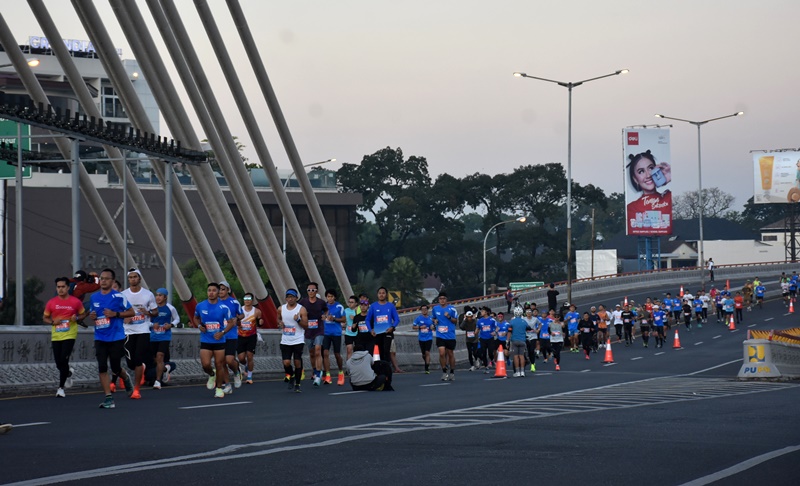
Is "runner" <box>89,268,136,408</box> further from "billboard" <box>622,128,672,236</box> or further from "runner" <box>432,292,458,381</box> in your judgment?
"billboard" <box>622,128,672,236</box>

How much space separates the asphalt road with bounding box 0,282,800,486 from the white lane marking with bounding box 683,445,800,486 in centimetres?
1

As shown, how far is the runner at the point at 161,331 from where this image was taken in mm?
19750

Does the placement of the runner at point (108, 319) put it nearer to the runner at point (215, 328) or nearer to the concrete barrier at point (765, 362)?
the runner at point (215, 328)

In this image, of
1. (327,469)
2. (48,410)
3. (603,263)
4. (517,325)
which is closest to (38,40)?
(603,263)

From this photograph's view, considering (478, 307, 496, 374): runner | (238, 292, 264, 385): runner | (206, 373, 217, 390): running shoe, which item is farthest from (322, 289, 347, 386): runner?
(478, 307, 496, 374): runner

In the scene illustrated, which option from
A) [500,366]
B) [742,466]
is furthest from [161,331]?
[742,466]

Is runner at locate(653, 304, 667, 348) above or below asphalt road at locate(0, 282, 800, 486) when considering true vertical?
below

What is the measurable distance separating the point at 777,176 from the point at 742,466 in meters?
104

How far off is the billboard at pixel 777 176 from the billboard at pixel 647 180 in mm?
16480

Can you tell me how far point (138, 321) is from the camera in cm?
1827

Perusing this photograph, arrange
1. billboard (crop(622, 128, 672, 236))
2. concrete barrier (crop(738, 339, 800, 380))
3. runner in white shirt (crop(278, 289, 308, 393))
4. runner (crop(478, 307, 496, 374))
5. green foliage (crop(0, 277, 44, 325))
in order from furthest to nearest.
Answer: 1. billboard (crop(622, 128, 672, 236))
2. green foliage (crop(0, 277, 44, 325))
3. runner (crop(478, 307, 496, 374))
4. concrete barrier (crop(738, 339, 800, 380))
5. runner in white shirt (crop(278, 289, 308, 393))

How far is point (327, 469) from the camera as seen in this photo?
889 centimetres

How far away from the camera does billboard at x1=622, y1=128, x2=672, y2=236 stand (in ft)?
311

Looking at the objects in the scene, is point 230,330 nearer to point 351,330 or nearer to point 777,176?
point 351,330
